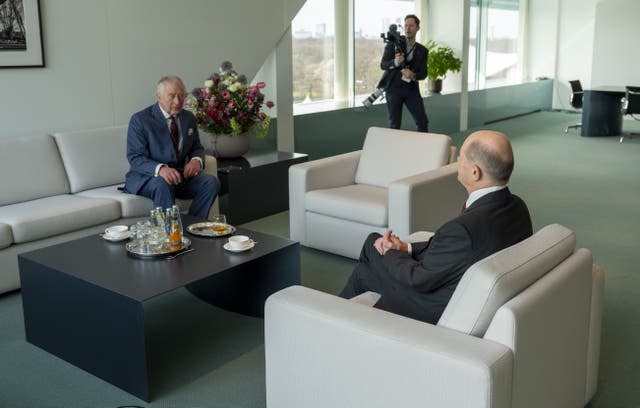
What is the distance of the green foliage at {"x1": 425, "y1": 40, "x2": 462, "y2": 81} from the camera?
10.2 m

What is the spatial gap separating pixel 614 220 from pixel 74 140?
4.35 meters

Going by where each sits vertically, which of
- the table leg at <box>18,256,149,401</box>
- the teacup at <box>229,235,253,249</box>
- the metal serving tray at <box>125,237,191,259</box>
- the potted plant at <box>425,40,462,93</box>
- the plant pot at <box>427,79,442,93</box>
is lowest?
the table leg at <box>18,256,149,401</box>

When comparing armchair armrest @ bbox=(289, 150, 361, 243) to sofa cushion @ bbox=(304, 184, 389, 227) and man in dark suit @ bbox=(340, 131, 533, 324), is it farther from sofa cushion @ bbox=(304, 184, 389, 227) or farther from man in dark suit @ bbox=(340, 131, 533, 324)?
man in dark suit @ bbox=(340, 131, 533, 324)

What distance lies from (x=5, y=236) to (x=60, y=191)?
2.87 ft

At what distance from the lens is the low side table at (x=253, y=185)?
5797mm

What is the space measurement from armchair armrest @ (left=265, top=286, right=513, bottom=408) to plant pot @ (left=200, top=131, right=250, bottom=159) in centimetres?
377

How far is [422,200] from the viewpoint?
4570mm

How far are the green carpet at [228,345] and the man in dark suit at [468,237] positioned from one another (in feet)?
2.77

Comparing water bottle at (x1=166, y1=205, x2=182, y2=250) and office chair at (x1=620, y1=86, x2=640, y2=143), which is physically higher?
office chair at (x1=620, y1=86, x2=640, y2=143)

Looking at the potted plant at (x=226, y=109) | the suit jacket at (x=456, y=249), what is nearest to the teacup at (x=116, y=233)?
the suit jacket at (x=456, y=249)

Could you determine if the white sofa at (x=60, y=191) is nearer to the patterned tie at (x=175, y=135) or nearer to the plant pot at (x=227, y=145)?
the patterned tie at (x=175, y=135)

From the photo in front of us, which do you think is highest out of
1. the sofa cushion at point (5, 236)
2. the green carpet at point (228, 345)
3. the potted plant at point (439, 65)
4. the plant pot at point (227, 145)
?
the potted plant at point (439, 65)

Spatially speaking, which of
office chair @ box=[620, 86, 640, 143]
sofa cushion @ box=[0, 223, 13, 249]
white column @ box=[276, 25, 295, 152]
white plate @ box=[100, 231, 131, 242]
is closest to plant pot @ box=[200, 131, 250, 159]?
white column @ box=[276, 25, 295, 152]

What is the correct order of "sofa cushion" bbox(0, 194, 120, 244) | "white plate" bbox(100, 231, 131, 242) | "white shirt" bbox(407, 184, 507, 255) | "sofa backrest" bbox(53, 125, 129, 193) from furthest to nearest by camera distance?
"sofa backrest" bbox(53, 125, 129, 193) < "sofa cushion" bbox(0, 194, 120, 244) < "white plate" bbox(100, 231, 131, 242) < "white shirt" bbox(407, 184, 507, 255)
